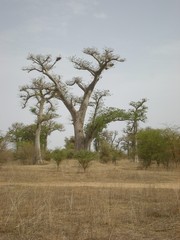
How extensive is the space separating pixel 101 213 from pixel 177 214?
1182 millimetres

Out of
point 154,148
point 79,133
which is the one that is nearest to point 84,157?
point 154,148

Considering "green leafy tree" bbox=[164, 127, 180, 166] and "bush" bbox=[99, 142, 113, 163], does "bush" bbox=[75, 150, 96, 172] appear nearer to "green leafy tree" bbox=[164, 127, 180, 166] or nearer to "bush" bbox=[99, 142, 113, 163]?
"green leafy tree" bbox=[164, 127, 180, 166]

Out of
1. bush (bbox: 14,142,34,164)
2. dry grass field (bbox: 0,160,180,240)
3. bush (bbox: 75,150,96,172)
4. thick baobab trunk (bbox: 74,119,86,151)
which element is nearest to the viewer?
dry grass field (bbox: 0,160,180,240)

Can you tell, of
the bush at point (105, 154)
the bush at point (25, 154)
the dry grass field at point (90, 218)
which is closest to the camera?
the dry grass field at point (90, 218)

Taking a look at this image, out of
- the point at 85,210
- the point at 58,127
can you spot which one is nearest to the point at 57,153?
the point at 85,210

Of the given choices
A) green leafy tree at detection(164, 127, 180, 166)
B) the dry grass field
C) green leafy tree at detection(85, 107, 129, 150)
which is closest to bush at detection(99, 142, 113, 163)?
green leafy tree at detection(85, 107, 129, 150)

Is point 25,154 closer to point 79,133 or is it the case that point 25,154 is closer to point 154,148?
point 79,133

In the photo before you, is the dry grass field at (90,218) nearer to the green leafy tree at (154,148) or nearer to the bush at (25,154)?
the green leafy tree at (154,148)

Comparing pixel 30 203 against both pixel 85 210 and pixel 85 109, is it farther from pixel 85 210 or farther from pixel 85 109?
pixel 85 109

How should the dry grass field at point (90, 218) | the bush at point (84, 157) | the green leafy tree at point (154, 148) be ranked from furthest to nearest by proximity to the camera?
the green leafy tree at point (154, 148) < the bush at point (84, 157) < the dry grass field at point (90, 218)

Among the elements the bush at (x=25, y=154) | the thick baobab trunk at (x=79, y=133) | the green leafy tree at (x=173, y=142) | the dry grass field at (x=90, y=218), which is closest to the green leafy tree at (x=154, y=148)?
the green leafy tree at (x=173, y=142)

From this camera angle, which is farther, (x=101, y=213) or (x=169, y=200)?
(x=169, y=200)

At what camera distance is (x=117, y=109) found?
26906 mm

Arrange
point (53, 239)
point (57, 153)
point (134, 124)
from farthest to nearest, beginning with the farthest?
point (134, 124) → point (57, 153) → point (53, 239)
